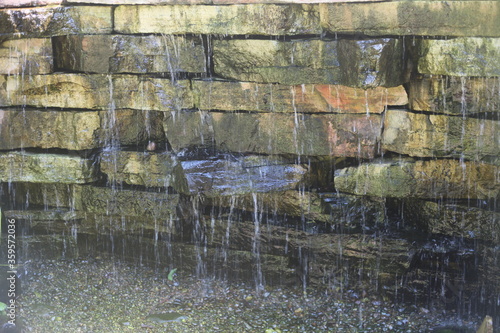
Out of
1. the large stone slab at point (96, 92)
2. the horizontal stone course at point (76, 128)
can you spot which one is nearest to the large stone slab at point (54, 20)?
the large stone slab at point (96, 92)

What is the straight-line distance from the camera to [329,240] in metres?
4.80

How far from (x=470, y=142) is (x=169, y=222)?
8.03ft

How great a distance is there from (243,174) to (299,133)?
533mm

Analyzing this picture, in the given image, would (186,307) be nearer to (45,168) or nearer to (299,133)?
(299,133)

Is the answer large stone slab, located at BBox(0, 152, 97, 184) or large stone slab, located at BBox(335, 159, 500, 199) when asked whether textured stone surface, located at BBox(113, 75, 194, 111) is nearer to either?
large stone slab, located at BBox(0, 152, 97, 184)

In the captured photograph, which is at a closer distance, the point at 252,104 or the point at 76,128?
the point at 252,104

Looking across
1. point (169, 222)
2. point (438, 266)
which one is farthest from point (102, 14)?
point (438, 266)

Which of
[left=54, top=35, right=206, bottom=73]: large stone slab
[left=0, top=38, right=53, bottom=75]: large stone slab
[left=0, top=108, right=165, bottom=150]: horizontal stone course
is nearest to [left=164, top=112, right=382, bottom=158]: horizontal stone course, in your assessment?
[left=0, top=108, right=165, bottom=150]: horizontal stone course

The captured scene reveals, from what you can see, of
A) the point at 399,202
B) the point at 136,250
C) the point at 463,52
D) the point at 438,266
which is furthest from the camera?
the point at 136,250

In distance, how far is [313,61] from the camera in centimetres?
447

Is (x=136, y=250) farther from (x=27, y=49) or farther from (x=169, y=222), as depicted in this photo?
(x=27, y=49)

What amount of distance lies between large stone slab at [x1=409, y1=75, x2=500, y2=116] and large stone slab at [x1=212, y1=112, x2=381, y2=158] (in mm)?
373

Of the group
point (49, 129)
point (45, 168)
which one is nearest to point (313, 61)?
point (49, 129)

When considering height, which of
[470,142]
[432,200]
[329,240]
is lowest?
[329,240]
